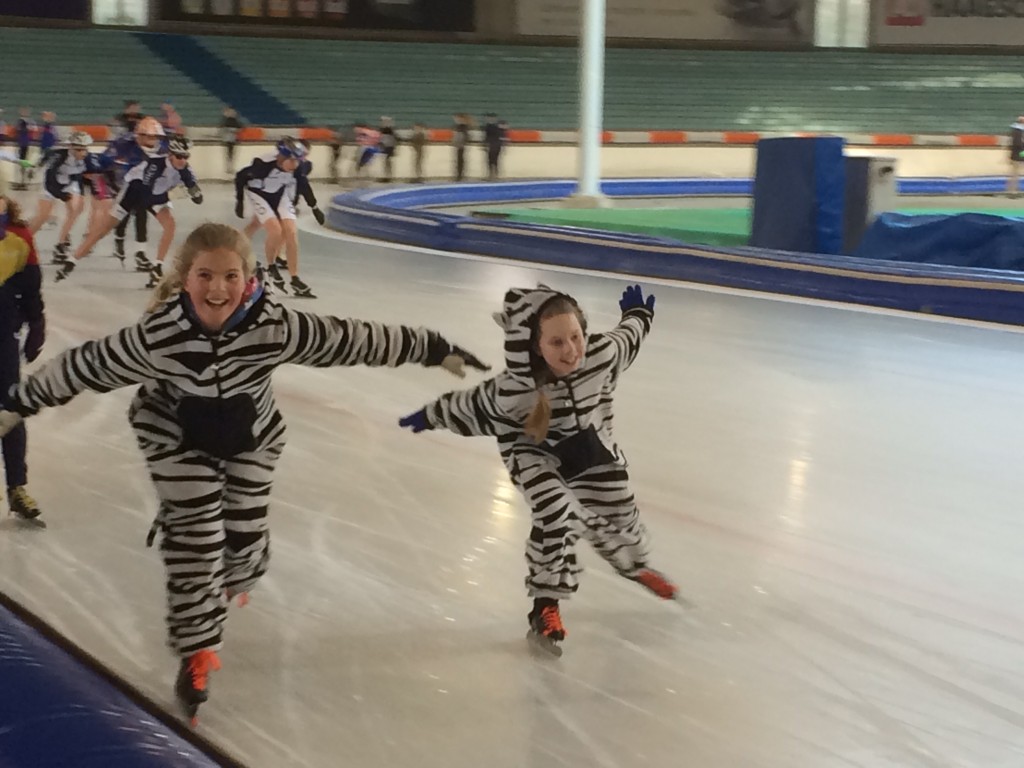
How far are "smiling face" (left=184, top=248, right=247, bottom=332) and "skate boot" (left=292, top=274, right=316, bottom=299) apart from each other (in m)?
6.22

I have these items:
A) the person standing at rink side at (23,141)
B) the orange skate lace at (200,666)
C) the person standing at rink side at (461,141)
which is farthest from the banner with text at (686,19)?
the orange skate lace at (200,666)

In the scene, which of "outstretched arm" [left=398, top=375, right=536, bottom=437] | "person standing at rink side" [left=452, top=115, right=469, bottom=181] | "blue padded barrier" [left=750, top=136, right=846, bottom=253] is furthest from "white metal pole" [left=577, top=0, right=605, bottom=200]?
"outstretched arm" [left=398, top=375, right=536, bottom=437]

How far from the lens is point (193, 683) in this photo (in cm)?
258

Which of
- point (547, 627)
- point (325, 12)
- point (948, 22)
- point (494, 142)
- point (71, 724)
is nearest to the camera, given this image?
point (71, 724)

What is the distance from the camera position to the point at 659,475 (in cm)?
446

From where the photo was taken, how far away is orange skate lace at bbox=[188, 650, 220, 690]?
8.49ft

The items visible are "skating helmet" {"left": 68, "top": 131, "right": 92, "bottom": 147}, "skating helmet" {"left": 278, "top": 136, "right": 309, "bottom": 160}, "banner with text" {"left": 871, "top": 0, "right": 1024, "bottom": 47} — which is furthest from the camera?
"banner with text" {"left": 871, "top": 0, "right": 1024, "bottom": 47}

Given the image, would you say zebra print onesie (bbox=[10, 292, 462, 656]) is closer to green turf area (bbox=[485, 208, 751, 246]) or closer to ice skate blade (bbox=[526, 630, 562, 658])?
ice skate blade (bbox=[526, 630, 562, 658])

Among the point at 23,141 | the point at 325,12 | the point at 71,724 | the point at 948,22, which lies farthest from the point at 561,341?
the point at 948,22

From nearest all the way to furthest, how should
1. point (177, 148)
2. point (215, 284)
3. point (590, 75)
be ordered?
point (215, 284)
point (177, 148)
point (590, 75)

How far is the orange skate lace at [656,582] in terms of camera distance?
10.5 ft

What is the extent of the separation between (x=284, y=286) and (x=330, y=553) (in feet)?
18.7

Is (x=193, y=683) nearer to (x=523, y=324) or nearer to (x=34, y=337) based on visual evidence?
(x=523, y=324)

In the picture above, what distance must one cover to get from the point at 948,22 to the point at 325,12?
14.3 meters
